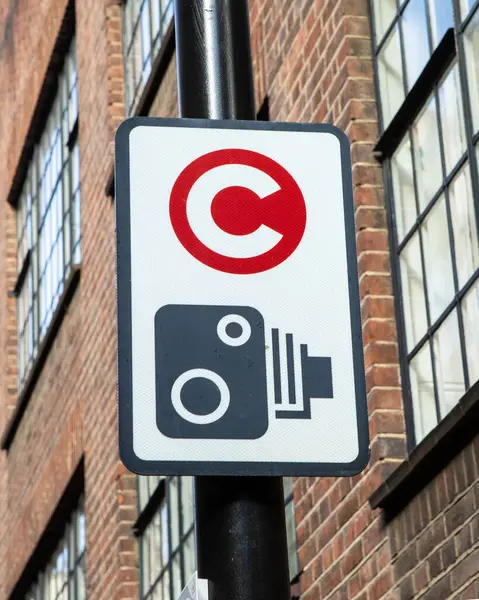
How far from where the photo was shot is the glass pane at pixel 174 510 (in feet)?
29.7

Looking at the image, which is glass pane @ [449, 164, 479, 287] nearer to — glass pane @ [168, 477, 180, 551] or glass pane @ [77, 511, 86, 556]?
glass pane @ [168, 477, 180, 551]

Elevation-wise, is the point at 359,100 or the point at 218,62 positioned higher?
the point at 359,100

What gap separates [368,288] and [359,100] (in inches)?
35.7

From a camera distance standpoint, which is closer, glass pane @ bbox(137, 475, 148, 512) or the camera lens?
the camera lens

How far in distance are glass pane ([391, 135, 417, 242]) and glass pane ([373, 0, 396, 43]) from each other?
2.12 ft

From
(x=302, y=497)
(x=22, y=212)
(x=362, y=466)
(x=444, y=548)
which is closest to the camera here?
(x=362, y=466)

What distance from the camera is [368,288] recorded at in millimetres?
6305

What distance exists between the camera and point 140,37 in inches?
436

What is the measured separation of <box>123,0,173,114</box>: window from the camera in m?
10.3

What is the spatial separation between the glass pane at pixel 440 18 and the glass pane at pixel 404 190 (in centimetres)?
52

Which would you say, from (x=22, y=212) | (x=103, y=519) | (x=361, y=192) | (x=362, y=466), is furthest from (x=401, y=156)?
(x=22, y=212)

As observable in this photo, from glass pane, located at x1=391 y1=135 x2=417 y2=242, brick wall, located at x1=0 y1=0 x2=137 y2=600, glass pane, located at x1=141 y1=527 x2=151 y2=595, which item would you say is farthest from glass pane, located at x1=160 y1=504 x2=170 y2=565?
glass pane, located at x1=391 y1=135 x2=417 y2=242

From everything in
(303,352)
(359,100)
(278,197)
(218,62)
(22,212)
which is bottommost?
(303,352)

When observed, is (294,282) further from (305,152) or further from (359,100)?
(359,100)
